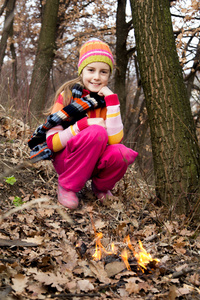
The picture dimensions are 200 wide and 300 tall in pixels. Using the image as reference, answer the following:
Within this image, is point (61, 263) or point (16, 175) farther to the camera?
point (16, 175)

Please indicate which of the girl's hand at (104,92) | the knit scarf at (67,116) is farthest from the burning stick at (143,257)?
the girl's hand at (104,92)

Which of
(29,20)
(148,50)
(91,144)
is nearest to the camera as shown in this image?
(91,144)

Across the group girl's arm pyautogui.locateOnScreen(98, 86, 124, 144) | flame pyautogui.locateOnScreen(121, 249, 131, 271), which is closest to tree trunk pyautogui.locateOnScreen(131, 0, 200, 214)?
girl's arm pyautogui.locateOnScreen(98, 86, 124, 144)

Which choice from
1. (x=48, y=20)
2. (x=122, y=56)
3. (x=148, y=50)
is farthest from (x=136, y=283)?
(x=122, y=56)

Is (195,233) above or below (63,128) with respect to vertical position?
below

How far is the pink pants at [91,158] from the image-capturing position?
250 cm

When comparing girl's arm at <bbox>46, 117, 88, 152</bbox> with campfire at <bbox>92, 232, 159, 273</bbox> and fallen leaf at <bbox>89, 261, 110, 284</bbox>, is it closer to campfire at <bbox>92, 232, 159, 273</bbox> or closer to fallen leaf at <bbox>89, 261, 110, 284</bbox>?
campfire at <bbox>92, 232, 159, 273</bbox>

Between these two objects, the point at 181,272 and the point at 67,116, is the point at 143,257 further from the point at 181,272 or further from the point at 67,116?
the point at 67,116

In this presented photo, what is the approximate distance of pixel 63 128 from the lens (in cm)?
274

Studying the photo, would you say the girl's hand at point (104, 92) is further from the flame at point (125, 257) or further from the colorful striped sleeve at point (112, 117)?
the flame at point (125, 257)

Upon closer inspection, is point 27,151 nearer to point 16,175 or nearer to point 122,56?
point 16,175

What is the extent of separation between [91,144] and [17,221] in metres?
0.94

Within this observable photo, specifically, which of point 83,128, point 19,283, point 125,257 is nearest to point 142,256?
point 125,257

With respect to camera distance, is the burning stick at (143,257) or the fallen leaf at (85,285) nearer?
the fallen leaf at (85,285)
